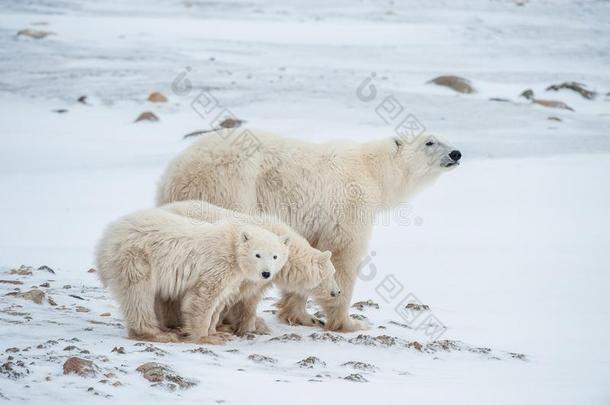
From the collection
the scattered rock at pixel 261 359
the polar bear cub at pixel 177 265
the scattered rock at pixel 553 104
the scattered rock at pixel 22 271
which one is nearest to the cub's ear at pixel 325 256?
the polar bear cub at pixel 177 265

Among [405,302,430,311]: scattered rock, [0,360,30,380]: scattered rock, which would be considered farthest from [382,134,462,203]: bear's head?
[0,360,30,380]: scattered rock

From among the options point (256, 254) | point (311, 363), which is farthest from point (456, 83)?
point (311, 363)

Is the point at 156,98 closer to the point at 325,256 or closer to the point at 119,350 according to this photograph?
the point at 325,256

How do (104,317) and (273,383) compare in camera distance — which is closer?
(273,383)

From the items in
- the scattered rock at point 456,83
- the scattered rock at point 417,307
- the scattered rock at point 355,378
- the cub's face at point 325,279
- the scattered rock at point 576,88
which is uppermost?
the scattered rock at point 576,88

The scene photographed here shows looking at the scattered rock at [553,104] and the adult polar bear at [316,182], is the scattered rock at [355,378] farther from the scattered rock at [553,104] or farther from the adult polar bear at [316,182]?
the scattered rock at [553,104]

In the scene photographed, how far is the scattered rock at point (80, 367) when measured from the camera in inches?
179

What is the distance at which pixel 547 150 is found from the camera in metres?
16.9

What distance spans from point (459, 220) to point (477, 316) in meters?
4.52

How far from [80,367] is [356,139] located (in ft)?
41.1

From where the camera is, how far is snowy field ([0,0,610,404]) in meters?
5.31

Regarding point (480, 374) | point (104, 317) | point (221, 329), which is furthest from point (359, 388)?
point (104, 317)

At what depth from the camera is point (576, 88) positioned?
22031 mm

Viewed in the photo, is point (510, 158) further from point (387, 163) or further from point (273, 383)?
point (273, 383)
